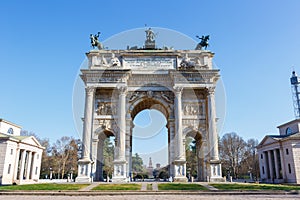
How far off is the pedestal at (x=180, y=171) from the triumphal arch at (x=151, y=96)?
71cm

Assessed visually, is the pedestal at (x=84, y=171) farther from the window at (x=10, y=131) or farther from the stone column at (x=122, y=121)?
the window at (x=10, y=131)

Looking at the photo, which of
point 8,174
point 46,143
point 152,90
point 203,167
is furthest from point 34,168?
point 203,167

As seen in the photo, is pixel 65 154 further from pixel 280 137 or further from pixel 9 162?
pixel 280 137

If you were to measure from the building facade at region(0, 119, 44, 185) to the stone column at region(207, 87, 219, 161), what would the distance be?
24837 mm

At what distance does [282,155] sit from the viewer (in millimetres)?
36062

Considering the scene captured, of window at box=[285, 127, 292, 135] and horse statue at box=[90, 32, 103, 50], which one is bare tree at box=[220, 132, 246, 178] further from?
horse statue at box=[90, 32, 103, 50]

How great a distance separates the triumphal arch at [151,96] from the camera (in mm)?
27172

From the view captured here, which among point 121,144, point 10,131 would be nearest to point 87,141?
point 121,144

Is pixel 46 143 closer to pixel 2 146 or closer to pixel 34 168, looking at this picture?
pixel 34 168

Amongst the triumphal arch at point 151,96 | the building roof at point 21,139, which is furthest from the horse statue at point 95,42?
the building roof at point 21,139

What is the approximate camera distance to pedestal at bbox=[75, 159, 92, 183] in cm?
2471

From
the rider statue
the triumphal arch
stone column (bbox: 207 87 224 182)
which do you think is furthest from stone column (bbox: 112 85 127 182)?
stone column (bbox: 207 87 224 182)

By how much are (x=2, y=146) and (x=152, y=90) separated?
20.7 meters

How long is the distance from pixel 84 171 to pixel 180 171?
9572 millimetres
